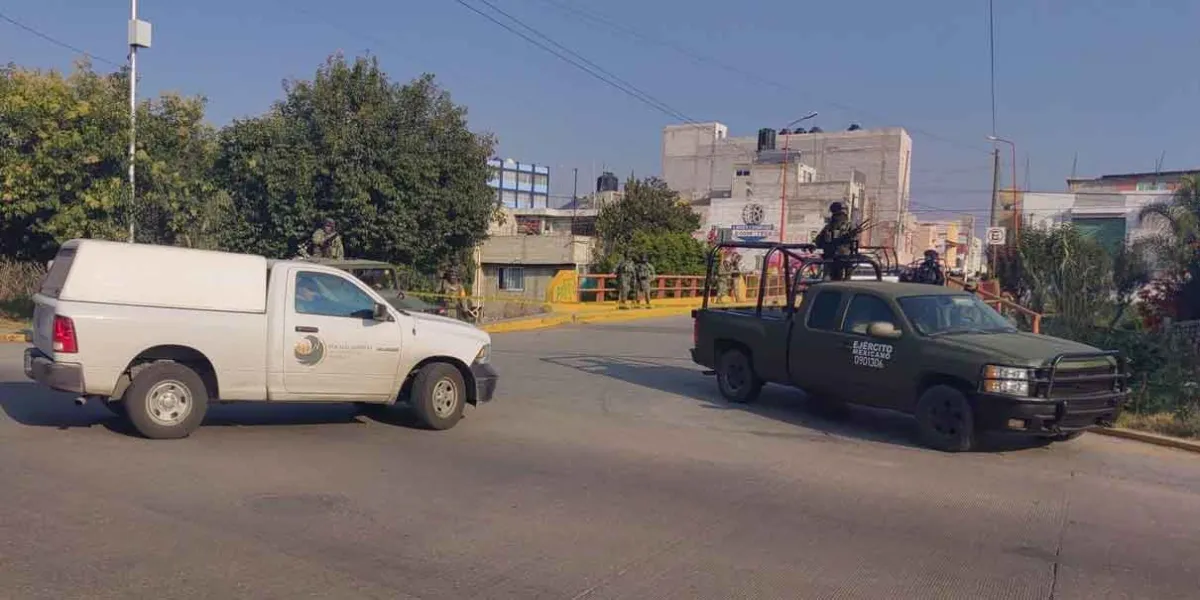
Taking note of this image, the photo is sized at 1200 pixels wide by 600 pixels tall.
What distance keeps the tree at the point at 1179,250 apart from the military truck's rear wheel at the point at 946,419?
17756mm

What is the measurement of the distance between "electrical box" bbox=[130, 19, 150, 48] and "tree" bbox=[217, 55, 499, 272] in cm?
518

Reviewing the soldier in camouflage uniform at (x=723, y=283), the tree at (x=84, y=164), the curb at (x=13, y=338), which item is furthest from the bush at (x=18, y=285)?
the soldier in camouflage uniform at (x=723, y=283)

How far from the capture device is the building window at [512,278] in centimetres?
4872

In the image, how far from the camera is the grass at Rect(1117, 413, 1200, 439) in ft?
34.0

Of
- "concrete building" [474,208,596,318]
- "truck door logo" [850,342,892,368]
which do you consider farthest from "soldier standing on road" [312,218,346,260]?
"concrete building" [474,208,596,318]

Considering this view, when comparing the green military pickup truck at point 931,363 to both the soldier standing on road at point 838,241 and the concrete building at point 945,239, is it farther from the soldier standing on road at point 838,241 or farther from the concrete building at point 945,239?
the concrete building at point 945,239

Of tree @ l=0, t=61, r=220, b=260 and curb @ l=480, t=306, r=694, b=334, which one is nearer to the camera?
tree @ l=0, t=61, r=220, b=260

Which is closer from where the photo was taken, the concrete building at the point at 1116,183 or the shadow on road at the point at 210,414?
the shadow on road at the point at 210,414

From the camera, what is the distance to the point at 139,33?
1903cm

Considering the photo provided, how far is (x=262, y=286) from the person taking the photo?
348 inches

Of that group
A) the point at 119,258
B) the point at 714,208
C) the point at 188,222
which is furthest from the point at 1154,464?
the point at 714,208

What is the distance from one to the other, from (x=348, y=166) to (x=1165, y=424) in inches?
752

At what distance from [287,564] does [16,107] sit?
17891mm

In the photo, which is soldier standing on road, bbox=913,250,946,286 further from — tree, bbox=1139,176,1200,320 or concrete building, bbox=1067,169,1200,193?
concrete building, bbox=1067,169,1200,193
